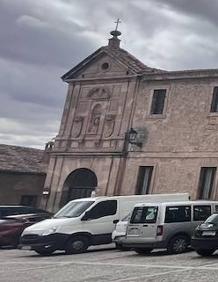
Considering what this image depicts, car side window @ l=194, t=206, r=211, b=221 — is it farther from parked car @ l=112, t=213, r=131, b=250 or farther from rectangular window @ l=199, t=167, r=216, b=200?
rectangular window @ l=199, t=167, r=216, b=200

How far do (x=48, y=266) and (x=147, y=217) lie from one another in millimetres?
4029

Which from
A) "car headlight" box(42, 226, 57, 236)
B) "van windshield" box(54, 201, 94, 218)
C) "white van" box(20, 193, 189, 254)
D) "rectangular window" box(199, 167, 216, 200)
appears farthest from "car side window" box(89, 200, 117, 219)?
"rectangular window" box(199, 167, 216, 200)

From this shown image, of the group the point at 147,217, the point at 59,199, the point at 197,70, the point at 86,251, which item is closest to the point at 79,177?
the point at 59,199

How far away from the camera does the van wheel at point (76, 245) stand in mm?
20547

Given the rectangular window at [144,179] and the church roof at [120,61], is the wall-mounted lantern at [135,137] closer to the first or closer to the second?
the rectangular window at [144,179]

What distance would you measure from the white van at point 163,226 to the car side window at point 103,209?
2121 mm

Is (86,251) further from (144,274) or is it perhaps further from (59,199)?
(59,199)

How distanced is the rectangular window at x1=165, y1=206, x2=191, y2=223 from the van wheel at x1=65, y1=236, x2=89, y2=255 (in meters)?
3.45

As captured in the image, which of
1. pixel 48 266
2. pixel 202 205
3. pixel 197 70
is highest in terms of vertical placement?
pixel 197 70

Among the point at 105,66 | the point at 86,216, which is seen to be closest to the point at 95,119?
the point at 105,66

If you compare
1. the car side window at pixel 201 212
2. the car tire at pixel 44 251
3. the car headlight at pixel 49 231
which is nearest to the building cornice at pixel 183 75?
the car side window at pixel 201 212

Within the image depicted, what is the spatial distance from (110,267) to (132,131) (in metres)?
16.0

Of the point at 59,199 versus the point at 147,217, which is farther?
the point at 59,199

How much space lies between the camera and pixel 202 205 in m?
20.0
